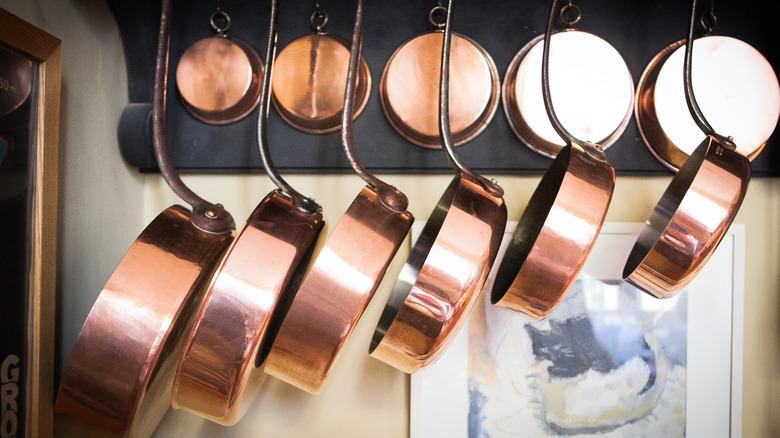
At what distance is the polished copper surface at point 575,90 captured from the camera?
1.94 ft

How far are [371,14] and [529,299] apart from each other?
0.39m

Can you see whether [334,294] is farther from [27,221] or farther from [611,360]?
[611,360]

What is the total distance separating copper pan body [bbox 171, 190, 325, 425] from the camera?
40cm

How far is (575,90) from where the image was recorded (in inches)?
23.3

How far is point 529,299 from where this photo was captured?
48 centimetres

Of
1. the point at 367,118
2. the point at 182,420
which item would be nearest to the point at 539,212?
the point at 367,118

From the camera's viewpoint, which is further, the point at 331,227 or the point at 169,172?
the point at 331,227

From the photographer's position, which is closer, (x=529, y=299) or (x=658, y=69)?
(x=529, y=299)

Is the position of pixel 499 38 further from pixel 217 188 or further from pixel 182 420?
pixel 182 420

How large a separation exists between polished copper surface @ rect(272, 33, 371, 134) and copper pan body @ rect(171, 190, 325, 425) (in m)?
0.21

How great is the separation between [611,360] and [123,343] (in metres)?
0.55

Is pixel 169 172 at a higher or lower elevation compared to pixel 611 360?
higher

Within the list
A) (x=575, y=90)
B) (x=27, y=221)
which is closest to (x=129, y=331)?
(x=27, y=221)

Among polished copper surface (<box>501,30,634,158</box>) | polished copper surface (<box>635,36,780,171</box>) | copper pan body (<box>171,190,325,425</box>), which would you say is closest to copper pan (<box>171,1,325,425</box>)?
copper pan body (<box>171,190,325,425</box>)
